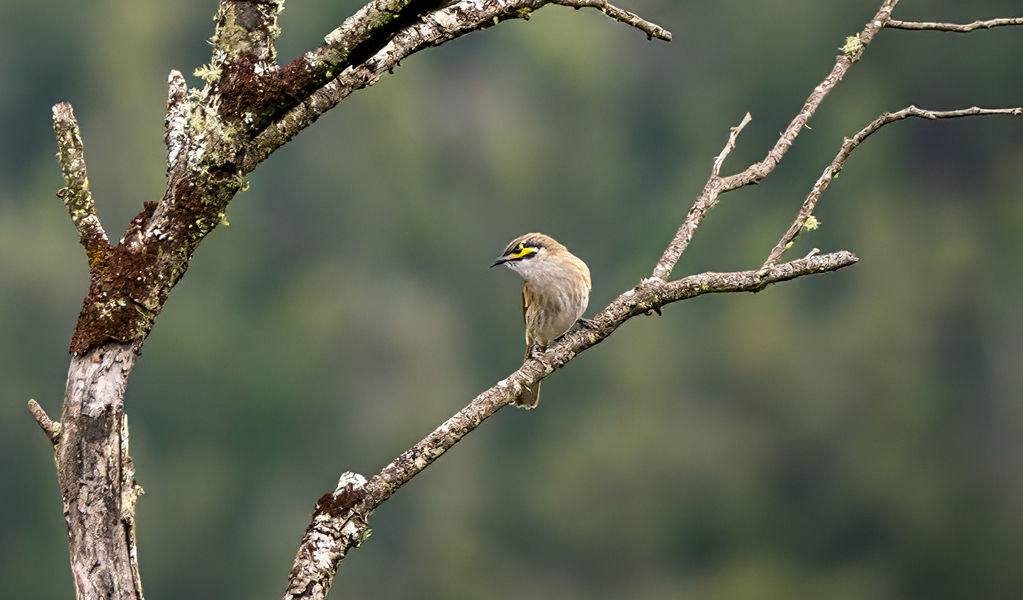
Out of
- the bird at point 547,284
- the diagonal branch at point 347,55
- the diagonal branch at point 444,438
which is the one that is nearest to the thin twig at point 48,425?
the diagonal branch at point 444,438

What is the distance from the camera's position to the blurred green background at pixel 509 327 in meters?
38.4

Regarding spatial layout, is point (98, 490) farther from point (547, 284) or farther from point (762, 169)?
point (547, 284)

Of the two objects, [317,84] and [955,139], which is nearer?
[317,84]

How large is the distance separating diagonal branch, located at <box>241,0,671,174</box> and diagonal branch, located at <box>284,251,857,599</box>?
0.95 metres

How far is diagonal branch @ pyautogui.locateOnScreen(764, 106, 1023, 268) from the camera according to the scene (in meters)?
3.80

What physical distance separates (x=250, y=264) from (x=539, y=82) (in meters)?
13.5

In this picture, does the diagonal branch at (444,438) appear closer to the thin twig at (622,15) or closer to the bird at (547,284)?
the thin twig at (622,15)

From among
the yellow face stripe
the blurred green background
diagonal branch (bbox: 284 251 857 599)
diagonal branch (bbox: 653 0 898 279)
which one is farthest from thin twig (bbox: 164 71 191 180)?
the blurred green background

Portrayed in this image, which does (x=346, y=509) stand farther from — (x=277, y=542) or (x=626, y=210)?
(x=626, y=210)

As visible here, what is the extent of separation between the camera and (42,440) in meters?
36.5

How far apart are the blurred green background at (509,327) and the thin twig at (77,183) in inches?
1301

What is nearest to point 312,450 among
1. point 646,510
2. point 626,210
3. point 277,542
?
point 277,542

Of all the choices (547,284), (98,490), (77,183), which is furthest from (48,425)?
(547,284)

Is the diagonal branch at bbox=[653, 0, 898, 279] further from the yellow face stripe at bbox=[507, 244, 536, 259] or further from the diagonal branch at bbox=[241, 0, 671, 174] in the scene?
the yellow face stripe at bbox=[507, 244, 536, 259]
